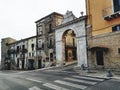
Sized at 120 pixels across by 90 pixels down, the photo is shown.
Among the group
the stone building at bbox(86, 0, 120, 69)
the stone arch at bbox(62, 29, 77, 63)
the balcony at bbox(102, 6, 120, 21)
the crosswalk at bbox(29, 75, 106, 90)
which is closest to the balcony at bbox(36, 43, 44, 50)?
the stone arch at bbox(62, 29, 77, 63)

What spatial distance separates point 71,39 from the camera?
3189 cm

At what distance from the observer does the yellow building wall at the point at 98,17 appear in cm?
1884

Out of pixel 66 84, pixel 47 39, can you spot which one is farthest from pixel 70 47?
pixel 66 84

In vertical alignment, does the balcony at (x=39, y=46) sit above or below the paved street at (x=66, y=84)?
above

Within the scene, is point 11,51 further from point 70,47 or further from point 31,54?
point 70,47

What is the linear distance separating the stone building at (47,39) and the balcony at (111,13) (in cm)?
1347

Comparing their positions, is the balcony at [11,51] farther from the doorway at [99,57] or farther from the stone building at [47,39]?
the doorway at [99,57]

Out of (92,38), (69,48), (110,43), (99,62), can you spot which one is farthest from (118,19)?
(69,48)

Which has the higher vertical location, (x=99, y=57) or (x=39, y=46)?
(x=39, y=46)

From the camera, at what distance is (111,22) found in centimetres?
1862

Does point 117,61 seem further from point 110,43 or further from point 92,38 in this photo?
point 92,38

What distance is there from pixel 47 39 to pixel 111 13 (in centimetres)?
1670

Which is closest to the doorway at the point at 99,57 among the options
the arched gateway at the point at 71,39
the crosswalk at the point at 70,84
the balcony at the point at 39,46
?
the arched gateway at the point at 71,39

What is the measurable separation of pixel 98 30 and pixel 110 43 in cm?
242
